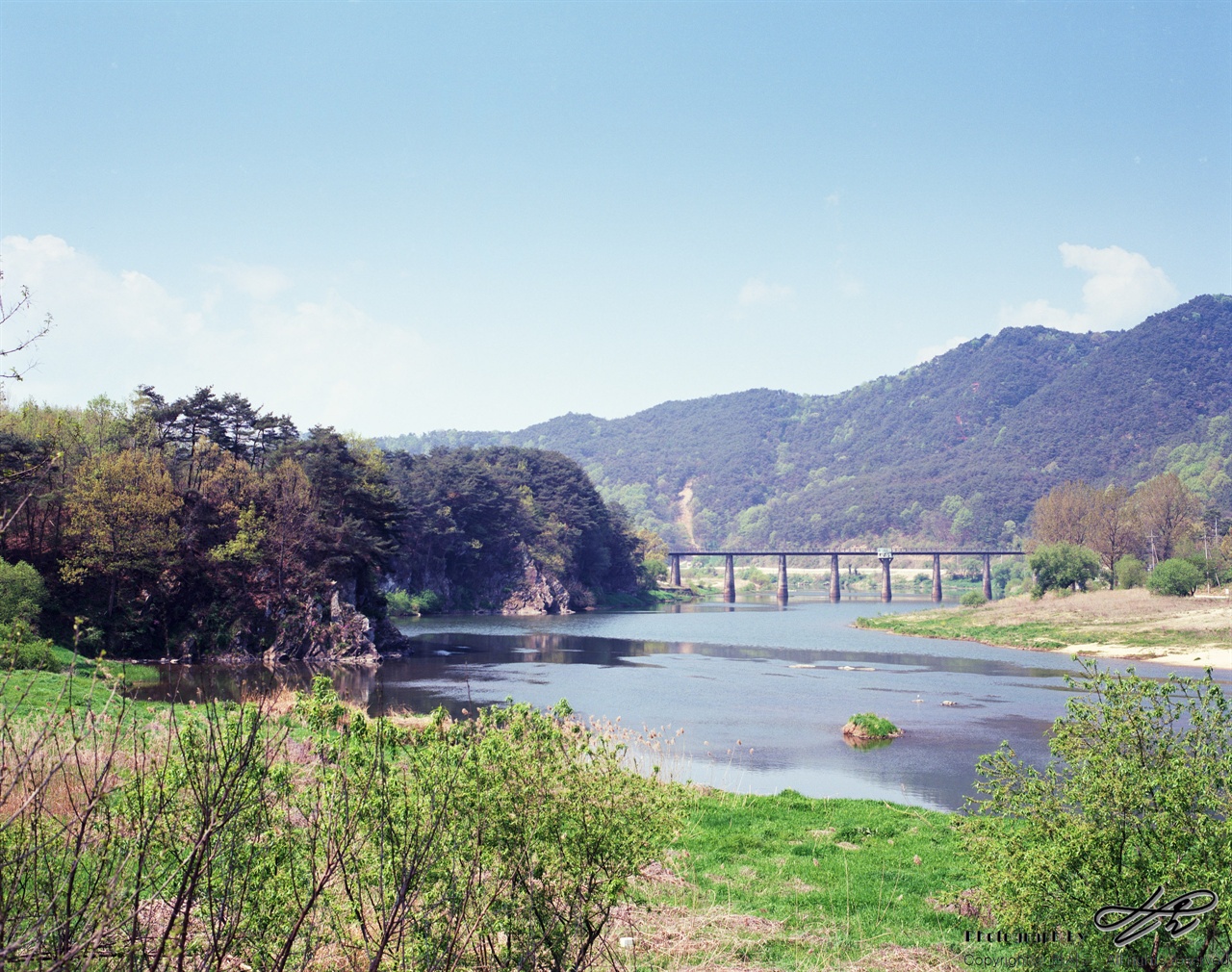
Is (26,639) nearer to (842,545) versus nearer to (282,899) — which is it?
(282,899)

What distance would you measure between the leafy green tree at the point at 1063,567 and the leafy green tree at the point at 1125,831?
84597 mm

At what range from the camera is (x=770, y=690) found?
43062 millimetres

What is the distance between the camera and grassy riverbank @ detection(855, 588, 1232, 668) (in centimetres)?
5594

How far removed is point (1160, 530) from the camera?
9525 cm

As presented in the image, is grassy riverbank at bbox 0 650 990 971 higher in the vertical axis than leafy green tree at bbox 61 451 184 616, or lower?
lower

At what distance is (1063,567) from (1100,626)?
20077 millimetres

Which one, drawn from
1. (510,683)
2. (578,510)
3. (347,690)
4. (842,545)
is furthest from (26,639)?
(842,545)

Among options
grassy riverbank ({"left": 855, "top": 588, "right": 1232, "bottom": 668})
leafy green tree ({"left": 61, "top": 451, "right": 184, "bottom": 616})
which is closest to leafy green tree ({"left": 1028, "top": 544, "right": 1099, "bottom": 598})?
grassy riverbank ({"left": 855, "top": 588, "right": 1232, "bottom": 668})

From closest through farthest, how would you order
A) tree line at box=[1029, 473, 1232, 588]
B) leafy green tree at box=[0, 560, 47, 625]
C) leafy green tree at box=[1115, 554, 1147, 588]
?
leafy green tree at box=[0, 560, 47, 625] → leafy green tree at box=[1115, 554, 1147, 588] → tree line at box=[1029, 473, 1232, 588]

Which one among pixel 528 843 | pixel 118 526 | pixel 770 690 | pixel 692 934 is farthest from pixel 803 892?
pixel 118 526

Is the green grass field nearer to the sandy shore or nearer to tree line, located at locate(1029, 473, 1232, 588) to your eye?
the sandy shore
